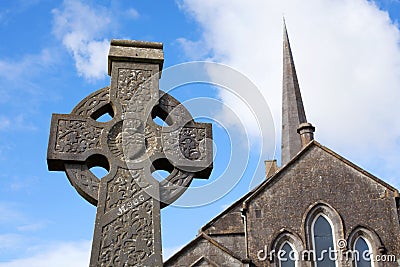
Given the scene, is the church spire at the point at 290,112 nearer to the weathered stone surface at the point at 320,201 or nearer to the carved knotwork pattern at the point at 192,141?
the weathered stone surface at the point at 320,201

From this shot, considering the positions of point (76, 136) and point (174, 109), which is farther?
point (174, 109)

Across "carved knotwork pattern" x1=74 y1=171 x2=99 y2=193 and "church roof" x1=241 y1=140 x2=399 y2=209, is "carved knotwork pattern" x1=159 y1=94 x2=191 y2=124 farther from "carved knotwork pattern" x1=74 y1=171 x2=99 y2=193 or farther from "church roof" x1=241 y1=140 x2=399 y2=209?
"church roof" x1=241 y1=140 x2=399 y2=209

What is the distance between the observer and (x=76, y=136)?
520 cm

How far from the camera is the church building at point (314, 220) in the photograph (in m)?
16.2

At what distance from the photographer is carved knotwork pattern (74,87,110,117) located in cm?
534

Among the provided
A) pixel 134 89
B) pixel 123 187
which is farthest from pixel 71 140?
pixel 134 89

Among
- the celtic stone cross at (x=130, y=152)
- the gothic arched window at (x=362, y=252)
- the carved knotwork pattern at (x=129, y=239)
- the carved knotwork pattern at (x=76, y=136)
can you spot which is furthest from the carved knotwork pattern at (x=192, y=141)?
the gothic arched window at (x=362, y=252)

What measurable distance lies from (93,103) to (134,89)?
1.64 feet

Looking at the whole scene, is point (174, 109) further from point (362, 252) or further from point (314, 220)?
point (362, 252)

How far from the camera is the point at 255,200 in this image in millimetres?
17156

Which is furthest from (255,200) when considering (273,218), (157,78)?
(157,78)

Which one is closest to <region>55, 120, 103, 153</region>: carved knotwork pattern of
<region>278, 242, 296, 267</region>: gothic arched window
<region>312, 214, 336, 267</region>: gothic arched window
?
<region>278, 242, 296, 267</region>: gothic arched window

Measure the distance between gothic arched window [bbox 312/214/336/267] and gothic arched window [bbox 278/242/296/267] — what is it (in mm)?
796

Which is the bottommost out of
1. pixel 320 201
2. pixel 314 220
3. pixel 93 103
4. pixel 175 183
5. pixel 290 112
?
pixel 175 183
